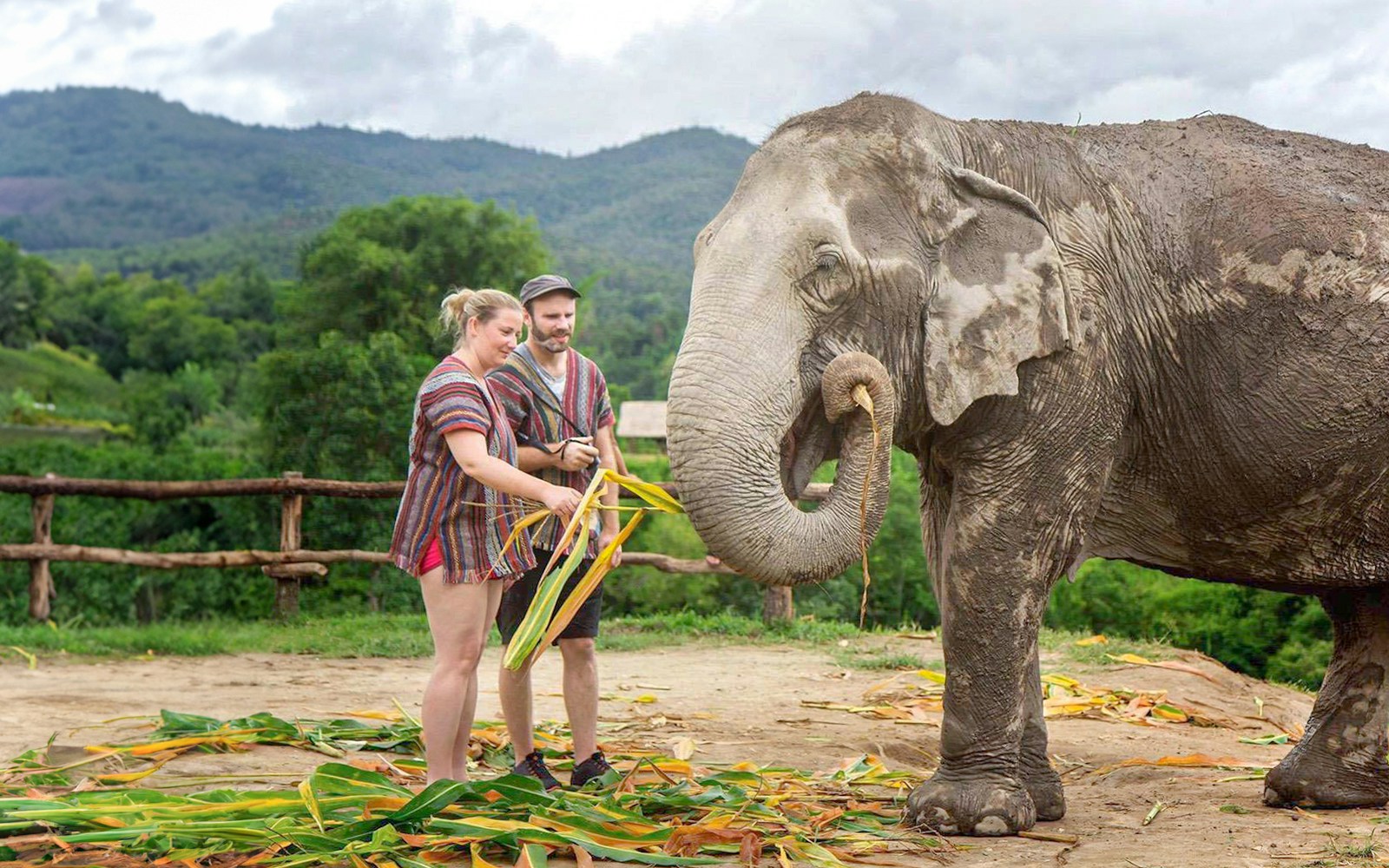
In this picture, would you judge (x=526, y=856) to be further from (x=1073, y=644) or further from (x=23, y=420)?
(x=23, y=420)

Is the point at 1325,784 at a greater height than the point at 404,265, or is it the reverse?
the point at 404,265

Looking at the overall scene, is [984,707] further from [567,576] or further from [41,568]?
[41,568]

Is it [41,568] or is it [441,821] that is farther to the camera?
[41,568]

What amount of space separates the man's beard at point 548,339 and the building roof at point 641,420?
23.0 m

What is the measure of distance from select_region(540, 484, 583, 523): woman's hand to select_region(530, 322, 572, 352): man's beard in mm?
989

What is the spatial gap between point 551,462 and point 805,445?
124 cm

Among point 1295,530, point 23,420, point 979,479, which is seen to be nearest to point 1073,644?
point 1295,530

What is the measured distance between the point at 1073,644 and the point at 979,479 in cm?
588

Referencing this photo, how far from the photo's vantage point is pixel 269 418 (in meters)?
21.8

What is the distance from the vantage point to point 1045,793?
5516mm

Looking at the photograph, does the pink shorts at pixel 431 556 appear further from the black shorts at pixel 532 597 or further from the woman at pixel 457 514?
the black shorts at pixel 532 597

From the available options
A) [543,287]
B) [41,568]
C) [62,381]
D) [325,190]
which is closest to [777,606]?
[41,568]

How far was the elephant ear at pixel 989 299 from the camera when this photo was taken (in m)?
4.91

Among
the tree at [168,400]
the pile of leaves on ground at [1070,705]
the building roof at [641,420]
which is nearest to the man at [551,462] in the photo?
the pile of leaves on ground at [1070,705]
